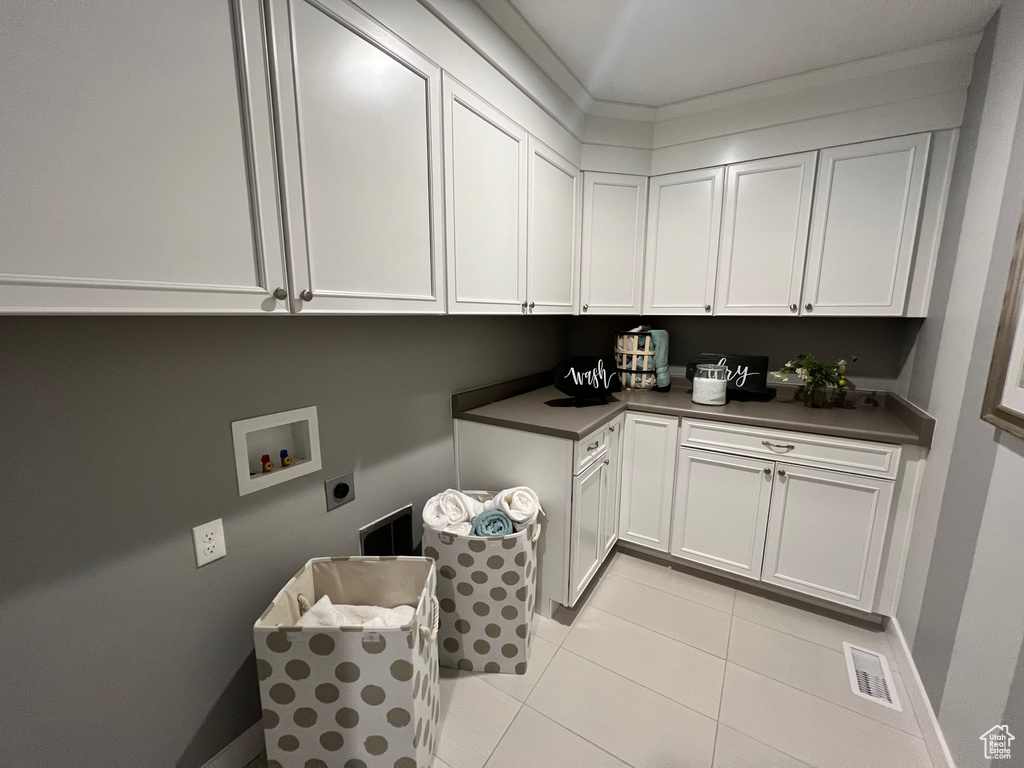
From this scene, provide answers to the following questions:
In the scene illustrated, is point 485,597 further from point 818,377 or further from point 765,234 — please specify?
point 765,234

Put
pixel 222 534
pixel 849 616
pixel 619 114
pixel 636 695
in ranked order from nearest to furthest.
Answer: pixel 222 534, pixel 636 695, pixel 849 616, pixel 619 114

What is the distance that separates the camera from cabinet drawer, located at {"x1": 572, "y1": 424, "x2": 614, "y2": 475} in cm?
158

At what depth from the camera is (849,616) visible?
1808 millimetres

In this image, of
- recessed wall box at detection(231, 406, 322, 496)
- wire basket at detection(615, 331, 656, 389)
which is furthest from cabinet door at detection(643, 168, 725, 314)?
→ recessed wall box at detection(231, 406, 322, 496)

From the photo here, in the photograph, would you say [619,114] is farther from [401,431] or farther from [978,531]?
[978,531]

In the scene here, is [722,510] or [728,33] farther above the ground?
[728,33]

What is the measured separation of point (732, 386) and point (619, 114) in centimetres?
155

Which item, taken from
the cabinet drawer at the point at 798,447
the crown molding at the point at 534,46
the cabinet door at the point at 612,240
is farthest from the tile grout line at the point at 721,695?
the crown molding at the point at 534,46

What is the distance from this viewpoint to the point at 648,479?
6.88 ft

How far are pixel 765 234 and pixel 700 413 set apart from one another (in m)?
0.95

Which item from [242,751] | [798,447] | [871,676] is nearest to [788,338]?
[798,447]

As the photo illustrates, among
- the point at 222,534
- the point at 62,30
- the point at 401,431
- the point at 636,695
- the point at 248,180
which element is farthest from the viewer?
the point at 401,431

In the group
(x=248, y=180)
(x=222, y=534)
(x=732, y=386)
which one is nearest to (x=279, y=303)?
(x=248, y=180)

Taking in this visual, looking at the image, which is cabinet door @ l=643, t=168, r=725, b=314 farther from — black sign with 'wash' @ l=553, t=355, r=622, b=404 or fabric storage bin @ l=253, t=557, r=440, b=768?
fabric storage bin @ l=253, t=557, r=440, b=768
